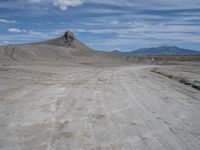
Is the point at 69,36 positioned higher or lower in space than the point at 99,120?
higher

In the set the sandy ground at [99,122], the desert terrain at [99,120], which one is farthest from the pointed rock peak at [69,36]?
the sandy ground at [99,122]

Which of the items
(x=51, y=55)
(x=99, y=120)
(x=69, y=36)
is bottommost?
(x=51, y=55)

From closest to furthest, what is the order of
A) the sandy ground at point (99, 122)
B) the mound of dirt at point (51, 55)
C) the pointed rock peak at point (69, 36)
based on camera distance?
the sandy ground at point (99, 122) < the mound of dirt at point (51, 55) < the pointed rock peak at point (69, 36)

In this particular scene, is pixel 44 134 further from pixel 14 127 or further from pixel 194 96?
pixel 194 96

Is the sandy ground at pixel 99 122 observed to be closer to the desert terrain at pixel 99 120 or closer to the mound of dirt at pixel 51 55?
the desert terrain at pixel 99 120

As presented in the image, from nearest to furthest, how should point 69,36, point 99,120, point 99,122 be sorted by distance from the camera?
1. point 99,122
2. point 99,120
3. point 69,36

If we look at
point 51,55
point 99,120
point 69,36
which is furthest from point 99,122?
point 69,36

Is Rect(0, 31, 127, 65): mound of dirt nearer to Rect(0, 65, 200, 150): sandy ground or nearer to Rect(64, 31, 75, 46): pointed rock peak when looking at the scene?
Rect(64, 31, 75, 46): pointed rock peak

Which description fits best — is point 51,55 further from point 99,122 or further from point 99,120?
point 99,122

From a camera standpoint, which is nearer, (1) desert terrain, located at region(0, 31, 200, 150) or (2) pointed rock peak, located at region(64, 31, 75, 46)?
(1) desert terrain, located at region(0, 31, 200, 150)

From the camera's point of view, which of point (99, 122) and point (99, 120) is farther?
point (99, 120)

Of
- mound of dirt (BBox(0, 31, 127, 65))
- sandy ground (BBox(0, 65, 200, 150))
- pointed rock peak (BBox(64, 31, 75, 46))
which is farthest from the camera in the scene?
pointed rock peak (BBox(64, 31, 75, 46))

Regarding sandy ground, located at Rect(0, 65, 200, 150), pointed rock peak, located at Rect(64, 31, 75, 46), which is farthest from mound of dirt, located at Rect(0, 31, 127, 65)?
sandy ground, located at Rect(0, 65, 200, 150)

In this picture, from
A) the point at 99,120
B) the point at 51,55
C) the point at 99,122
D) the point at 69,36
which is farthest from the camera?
the point at 69,36
